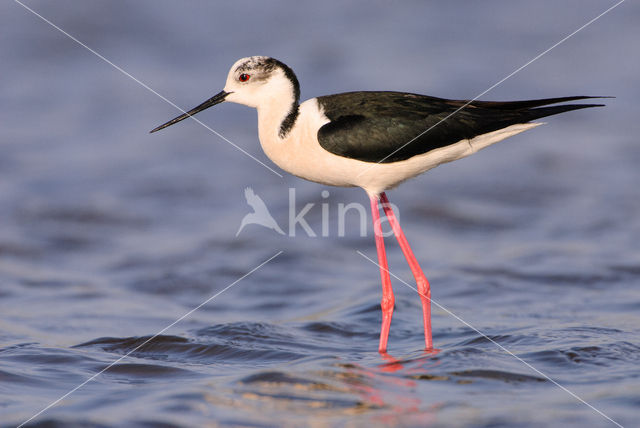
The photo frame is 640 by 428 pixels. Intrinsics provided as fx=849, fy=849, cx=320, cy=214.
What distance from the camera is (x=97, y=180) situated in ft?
39.4

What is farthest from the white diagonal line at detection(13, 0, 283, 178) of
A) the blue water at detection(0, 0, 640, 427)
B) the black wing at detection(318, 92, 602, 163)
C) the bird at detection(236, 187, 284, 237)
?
the black wing at detection(318, 92, 602, 163)

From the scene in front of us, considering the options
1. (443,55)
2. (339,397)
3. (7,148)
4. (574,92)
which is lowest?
(339,397)

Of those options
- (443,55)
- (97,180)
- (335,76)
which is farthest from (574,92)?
(97,180)

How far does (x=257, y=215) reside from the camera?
459 inches

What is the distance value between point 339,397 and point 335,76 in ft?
34.7

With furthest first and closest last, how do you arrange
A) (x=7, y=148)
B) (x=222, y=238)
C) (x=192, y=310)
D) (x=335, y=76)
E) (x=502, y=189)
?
(x=335, y=76) < (x=7, y=148) < (x=502, y=189) < (x=222, y=238) < (x=192, y=310)

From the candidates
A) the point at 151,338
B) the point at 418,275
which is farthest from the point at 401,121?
the point at 151,338

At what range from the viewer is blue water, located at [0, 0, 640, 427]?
5.66 metres

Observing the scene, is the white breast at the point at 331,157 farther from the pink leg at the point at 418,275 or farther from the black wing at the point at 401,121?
the pink leg at the point at 418,275

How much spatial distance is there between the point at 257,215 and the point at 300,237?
4.00 ft

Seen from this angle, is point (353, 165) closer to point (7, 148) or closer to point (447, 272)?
point (447, 272)

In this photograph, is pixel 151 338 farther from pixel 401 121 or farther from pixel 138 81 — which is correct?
pixel 138 81

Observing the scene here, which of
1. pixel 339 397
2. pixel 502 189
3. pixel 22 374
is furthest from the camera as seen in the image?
pixel 502 189

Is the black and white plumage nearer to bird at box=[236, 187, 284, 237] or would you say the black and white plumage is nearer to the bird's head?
the bird's head
